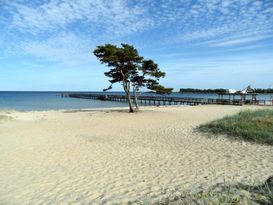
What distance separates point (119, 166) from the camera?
305 inches

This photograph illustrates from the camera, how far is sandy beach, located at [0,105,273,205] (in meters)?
5.75

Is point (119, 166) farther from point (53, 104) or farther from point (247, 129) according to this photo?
point (53, 104)

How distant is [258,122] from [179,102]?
3897 cm

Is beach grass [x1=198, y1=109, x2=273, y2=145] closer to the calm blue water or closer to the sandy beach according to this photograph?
the sandy beach

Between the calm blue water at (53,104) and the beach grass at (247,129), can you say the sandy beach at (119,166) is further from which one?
the calm blue water at (53,104)

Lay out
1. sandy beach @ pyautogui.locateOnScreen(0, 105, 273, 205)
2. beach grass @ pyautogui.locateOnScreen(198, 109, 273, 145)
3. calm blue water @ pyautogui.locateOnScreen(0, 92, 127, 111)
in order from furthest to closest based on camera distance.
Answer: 1. calm blue water @ pyautogui.locateOnScreen(0, 92, 127, 111)
2. beach grass @ pyautogui.locateOnScreen(198, 109, 273, 145)
3. sandy beach @ pyautogui.locateOnScreen(0, 105, 273, 205)


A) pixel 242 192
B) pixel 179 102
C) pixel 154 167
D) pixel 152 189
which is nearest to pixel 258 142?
pixel 154 167

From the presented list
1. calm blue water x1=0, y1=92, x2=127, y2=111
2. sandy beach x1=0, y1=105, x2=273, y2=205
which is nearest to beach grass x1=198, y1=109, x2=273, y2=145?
A: sandy beach x1=0, y1=105, x2=273, y2=205

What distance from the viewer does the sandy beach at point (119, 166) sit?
18.9 ft

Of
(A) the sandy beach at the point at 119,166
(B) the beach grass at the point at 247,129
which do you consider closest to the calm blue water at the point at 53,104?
(A) the sandy beach at the point at 119,166

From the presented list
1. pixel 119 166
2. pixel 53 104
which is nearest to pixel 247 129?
pixel 119 166

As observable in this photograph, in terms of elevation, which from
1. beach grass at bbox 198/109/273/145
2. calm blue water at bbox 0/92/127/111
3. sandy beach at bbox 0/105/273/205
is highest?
beach grass at bbox 198/109/273/145

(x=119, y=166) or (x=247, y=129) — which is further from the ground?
(x=247, y=129)

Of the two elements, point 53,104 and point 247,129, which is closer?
point 247,129
